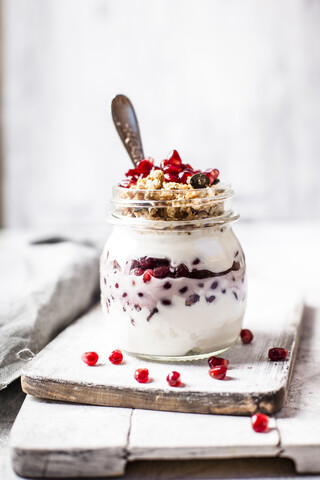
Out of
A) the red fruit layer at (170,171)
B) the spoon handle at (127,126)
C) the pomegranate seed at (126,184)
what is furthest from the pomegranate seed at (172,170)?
the spoon handle at (127,126)

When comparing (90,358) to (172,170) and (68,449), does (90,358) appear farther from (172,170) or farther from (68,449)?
(172,170)

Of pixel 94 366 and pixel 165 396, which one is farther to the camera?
pixel 94 366

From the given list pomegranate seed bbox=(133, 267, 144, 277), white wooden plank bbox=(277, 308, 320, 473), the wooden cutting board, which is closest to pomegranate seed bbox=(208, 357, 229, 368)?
the wooden cutting board

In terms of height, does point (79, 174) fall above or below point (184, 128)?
below

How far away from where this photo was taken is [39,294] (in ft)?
6.09

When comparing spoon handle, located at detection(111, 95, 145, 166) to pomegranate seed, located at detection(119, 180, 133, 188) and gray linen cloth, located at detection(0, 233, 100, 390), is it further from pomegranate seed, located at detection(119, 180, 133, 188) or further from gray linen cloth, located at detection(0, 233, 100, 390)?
gray linen cloth, located at detection(0, 233, 100, 390)

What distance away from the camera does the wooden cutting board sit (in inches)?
50.0

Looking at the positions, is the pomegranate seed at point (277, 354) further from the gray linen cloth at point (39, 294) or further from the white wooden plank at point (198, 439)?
the gray linen cloth at point (39, 294)

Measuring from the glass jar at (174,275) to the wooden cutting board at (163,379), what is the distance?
7cm

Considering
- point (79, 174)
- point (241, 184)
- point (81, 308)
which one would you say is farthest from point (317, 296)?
point (79, 174)

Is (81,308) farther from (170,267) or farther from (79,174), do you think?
(79,174)

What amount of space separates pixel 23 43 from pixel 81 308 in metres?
2.36

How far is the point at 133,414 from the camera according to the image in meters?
1.28

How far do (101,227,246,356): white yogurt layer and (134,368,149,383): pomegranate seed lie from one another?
11 cm
